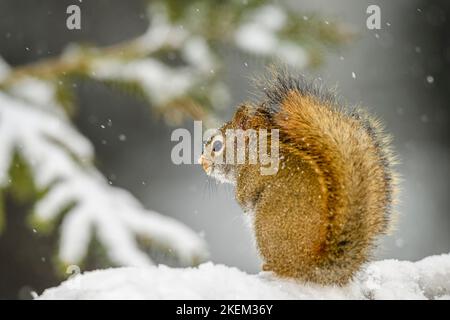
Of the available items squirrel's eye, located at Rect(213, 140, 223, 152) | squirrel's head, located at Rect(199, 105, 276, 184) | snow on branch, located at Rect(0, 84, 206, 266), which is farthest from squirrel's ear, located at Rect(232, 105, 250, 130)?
snow on branch, located at Rect(0, 84, 206, 266)

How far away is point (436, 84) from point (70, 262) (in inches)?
153

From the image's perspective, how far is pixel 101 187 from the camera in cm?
148

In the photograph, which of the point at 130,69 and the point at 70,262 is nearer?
the point at 70,262

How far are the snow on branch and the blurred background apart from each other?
0.04 metres

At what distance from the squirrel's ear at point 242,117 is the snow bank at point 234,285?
0.46m

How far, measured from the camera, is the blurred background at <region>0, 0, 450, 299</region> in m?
2.06

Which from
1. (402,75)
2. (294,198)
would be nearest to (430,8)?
(402,75)

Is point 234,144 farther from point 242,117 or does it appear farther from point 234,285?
point 234,285

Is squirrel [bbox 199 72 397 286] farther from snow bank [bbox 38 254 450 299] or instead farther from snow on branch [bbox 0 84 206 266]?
snow on branch [bbox 0 84 206 266]

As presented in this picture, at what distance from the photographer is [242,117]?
1741 millimetres

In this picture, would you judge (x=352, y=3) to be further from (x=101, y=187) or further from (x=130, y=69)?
(x=101, y=187)

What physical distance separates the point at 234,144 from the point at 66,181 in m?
0.54

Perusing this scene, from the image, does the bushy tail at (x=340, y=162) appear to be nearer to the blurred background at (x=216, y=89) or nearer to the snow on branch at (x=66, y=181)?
the blurred background at (x=216, y=89)

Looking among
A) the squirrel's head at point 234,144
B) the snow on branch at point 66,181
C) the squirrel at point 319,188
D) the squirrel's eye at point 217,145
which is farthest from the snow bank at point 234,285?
the squirrel's eye at point 217,145
